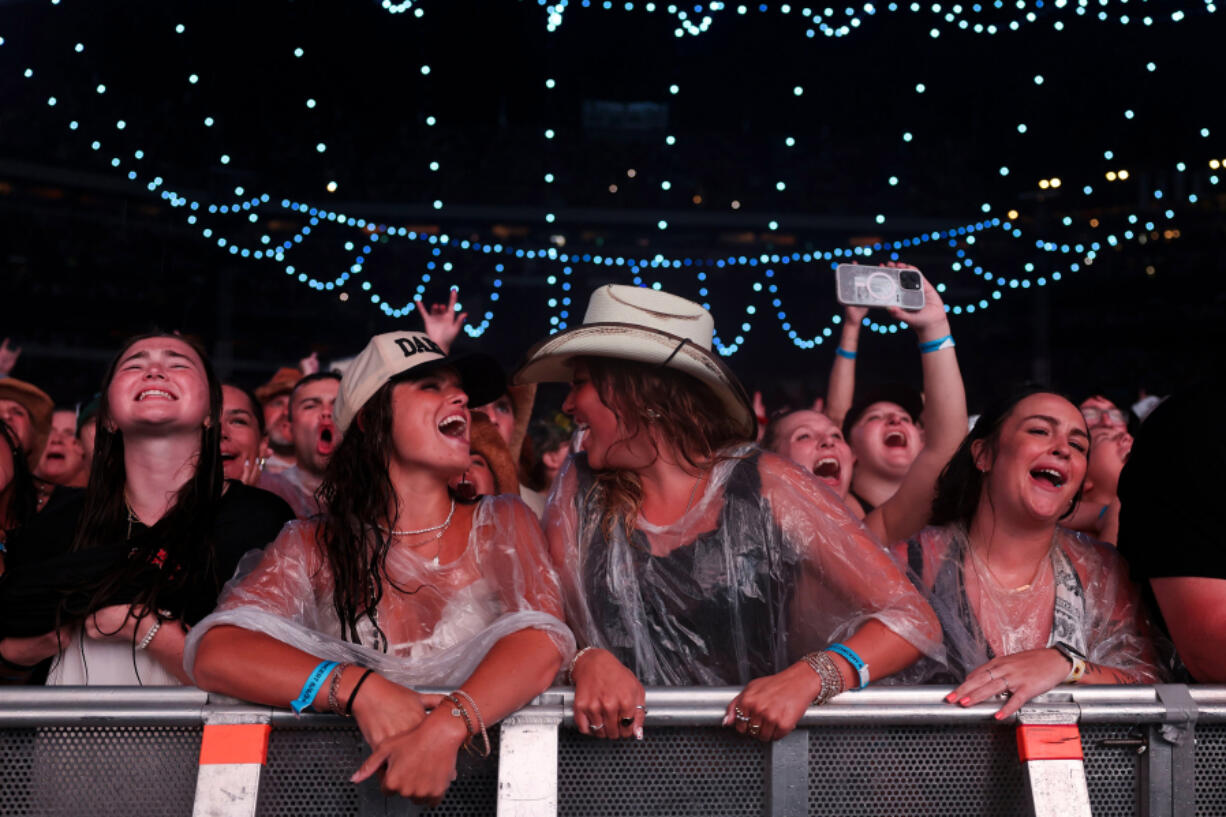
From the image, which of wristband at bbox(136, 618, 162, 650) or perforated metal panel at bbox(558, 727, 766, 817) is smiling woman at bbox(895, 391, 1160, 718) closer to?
perforated metal panel at bbox(558, 727, 766, 817)

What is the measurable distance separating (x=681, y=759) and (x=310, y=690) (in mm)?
504

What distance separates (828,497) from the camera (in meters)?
1.85

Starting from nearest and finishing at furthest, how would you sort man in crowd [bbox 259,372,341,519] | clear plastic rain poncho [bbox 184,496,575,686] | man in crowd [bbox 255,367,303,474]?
1. clear plastic rain poncho [bbox 184,496,575,686]
2. man in crowd [bbox 259,372,341,519]
3. man in crowd [bbox 255,367,303,474]

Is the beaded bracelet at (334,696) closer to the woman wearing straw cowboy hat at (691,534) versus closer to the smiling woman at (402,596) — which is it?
the smiling woman at (402,596)

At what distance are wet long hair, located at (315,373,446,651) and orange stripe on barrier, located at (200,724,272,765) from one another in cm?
31

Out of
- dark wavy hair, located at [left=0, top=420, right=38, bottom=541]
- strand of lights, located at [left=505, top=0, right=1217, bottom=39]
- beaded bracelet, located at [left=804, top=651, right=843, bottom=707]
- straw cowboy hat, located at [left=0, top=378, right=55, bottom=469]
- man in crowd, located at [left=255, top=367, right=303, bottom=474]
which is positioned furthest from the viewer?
strand of lights, located at [left=505, top=0, right=1217, bottom=39]

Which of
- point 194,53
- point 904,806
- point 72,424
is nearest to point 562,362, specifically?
point 904,806

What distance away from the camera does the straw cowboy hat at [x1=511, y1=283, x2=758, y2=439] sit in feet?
6.28

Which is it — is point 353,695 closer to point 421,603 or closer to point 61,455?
point 421,603

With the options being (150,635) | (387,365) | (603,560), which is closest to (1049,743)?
(603,560)

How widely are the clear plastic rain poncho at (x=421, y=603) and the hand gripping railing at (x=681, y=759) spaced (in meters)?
0.16

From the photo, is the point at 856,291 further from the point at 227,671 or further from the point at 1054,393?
the point at 227,671

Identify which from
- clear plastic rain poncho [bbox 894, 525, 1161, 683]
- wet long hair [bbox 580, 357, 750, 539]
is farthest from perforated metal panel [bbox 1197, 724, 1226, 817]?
wet long hair [bbox 580, 357, 750, 539]

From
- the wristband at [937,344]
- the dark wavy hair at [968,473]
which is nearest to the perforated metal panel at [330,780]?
the dark wavy hair at [968,473]
